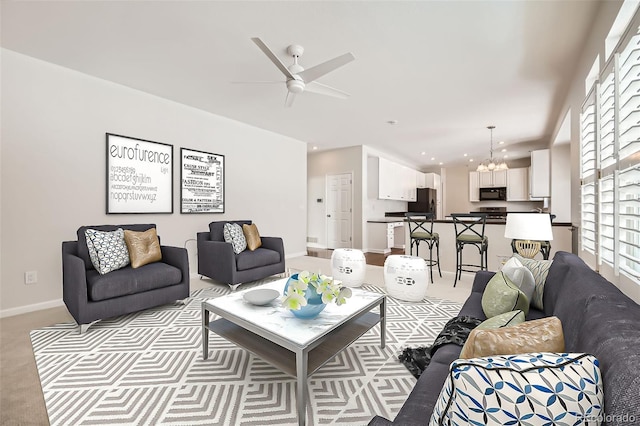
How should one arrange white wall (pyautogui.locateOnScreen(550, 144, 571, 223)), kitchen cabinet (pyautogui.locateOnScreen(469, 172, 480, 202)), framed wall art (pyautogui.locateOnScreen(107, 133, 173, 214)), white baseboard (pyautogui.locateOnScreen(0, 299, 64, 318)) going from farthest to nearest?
1. kitchen cabinet (pyautogui.locateOnScreen(469, 172, 480, 202))
2. white wall (pyautogui.locateOnScreen(550, 144, 571, 223))
3. framed wall art (pyautogui.locateOnScreen(107, 133, 173, 214))
4. white baseboard (pyautogui.locateOnScreen(0, 299, 64, 318))

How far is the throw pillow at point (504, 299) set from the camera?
1545 millimetres

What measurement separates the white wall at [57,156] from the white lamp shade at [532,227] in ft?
13.6

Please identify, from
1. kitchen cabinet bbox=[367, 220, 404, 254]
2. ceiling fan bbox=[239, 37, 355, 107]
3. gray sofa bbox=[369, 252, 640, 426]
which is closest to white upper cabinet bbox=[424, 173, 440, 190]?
kitchen cabinet bbox=[367, 220, 404, 254]

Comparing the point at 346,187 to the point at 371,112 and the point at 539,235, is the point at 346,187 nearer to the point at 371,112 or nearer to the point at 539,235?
the point at 371,112

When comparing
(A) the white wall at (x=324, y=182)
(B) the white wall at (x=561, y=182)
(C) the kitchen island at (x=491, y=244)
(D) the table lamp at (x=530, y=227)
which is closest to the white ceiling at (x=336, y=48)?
(B) the white wall at (x=561, y=182)

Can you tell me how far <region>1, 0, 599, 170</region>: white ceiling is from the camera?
2.23 meters

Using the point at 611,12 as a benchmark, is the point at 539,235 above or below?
below

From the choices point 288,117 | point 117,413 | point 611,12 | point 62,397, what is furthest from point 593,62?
point 62,397

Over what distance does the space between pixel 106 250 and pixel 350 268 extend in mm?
2643

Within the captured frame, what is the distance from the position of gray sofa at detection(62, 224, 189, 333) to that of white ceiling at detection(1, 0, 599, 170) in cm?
182

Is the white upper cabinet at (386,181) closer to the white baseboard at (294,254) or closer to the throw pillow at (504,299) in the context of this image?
the white baseboard at (294,254)

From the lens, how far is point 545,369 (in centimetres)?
60

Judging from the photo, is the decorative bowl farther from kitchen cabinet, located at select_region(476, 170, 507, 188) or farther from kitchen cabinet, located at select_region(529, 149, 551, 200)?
kitchen cabinet, located at select_region(476, 170, 507, 188)

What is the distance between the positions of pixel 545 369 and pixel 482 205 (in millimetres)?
9672
